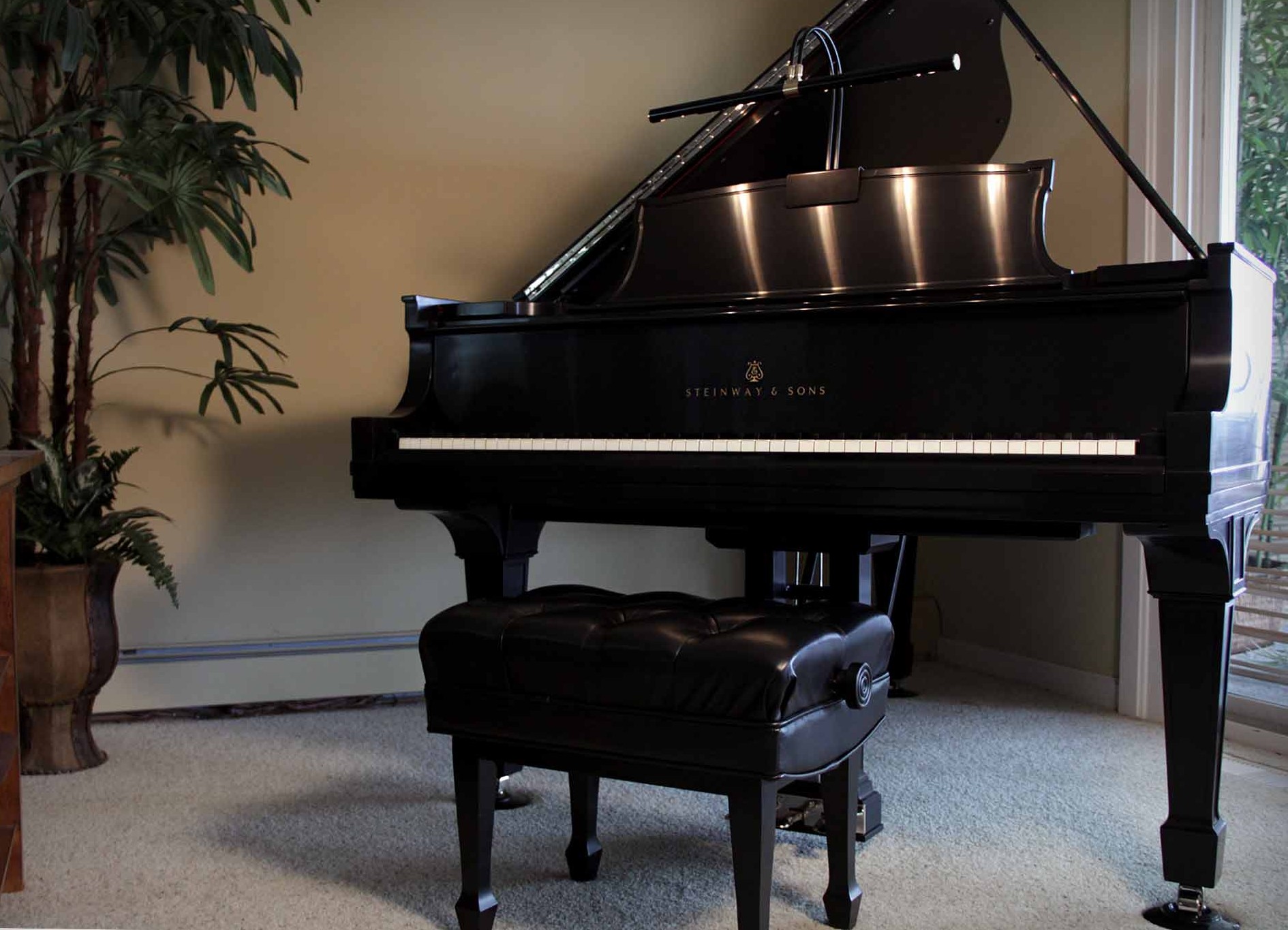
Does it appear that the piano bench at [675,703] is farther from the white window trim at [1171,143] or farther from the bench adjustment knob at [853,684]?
the white window trim at [1171,143]

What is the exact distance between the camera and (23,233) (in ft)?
9.86

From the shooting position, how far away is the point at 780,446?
6.89 ft

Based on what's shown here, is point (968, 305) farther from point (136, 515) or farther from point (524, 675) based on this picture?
point (136, 515)

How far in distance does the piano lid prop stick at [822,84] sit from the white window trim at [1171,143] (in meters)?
0.96

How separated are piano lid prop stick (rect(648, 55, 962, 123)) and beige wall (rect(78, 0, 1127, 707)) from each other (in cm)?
121

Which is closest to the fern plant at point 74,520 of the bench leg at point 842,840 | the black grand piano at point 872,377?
the black grand piano at point 872,377

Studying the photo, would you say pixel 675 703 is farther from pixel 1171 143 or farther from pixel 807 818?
pixel 1171 143

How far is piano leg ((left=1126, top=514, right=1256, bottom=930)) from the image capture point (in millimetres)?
1912

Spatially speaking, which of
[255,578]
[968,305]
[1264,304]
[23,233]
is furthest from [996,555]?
[23,233]

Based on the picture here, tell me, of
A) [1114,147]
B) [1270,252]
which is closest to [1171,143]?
[1270,252]

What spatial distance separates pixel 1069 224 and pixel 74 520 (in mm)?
2938

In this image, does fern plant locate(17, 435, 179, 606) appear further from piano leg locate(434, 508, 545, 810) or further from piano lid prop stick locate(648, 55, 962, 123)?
piano lid prop stick locate(648, 55, 962, 123)

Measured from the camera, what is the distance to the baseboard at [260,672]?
3.52 meters

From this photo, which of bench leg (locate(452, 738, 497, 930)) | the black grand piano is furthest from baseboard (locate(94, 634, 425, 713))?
bench leg (locate(452, 738, 497, 930))
